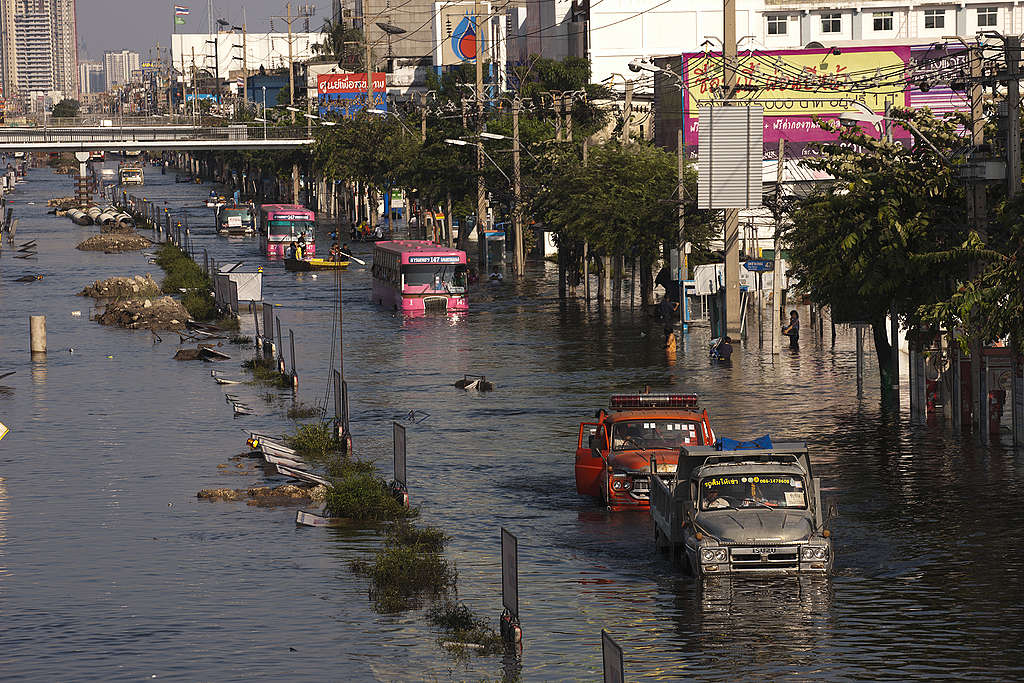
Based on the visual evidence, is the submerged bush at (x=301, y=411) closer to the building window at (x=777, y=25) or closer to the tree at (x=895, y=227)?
the tree at (x=895, y=227)

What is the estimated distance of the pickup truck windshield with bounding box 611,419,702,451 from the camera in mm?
28703

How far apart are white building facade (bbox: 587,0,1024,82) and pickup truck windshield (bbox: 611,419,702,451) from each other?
10161 centimetres

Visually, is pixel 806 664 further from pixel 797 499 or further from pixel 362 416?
pixel 362 416

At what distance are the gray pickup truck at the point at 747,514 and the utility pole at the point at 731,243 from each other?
31036 millimetres

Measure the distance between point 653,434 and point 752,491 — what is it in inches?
223

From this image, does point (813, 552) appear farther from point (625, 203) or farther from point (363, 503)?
point (625, 203)

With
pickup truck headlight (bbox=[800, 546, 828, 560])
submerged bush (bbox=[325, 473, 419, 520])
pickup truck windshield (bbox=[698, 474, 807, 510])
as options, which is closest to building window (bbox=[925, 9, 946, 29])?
submerged bush (bbox=[325, 473, 419, 520])

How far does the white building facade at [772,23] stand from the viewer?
132 m

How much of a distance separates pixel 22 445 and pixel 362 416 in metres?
8.66

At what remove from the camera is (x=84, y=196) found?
594ft

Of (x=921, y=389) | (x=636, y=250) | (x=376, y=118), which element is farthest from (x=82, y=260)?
(x=921, y=389)

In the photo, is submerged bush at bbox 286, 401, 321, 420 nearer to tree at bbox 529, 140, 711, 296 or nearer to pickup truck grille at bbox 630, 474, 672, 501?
pickup truck grille at bbox 630, 474, 672, 501

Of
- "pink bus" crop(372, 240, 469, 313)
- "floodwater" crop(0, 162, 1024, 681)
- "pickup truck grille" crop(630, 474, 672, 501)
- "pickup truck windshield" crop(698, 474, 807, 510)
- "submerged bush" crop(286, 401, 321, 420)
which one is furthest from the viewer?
"pink bus" crop(372, 240, 469, 313)

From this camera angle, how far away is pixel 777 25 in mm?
135625
